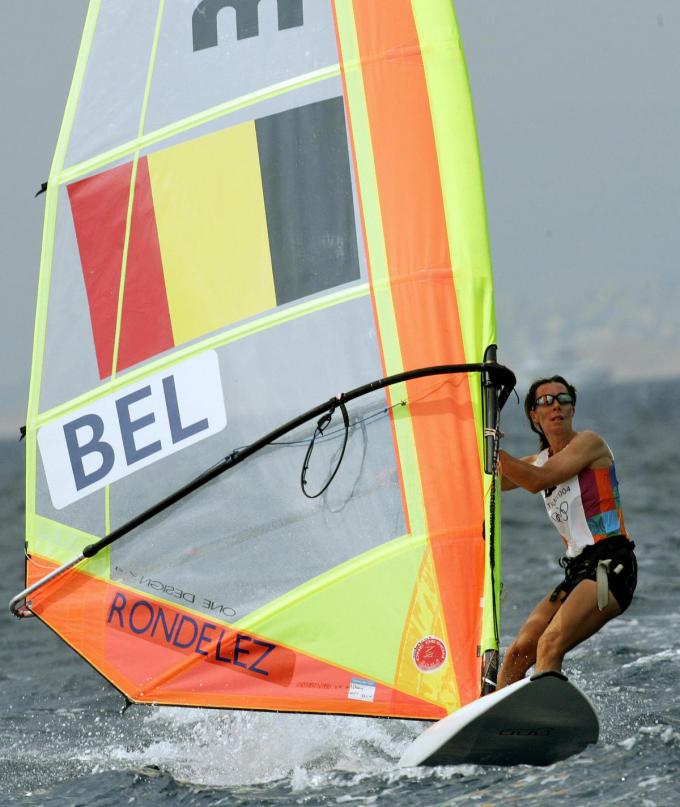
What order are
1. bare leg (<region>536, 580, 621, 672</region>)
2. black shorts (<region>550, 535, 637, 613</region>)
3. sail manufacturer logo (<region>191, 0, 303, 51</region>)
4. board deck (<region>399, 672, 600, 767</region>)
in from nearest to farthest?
board deck (<region>399, 672, 600, 767</region>) → bare leg (<region>536, 580, 621, 672</region>) → black shorts (<region>550, 535, 637, 613</region>) → sail manufacturer logo (<region>191, 0, 303, 51</region>)

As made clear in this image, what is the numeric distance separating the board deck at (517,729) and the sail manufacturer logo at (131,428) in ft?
4.60

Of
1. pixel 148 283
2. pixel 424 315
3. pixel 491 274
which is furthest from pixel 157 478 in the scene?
pixel 491 274

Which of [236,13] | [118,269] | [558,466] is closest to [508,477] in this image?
[558,466]

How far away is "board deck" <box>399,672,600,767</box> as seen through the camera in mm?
4105

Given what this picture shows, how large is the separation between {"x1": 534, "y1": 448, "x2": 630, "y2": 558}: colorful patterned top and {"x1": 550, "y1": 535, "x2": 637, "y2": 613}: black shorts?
30 mm

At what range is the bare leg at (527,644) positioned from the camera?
4.63 metres

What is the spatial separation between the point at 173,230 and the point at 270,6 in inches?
37.2

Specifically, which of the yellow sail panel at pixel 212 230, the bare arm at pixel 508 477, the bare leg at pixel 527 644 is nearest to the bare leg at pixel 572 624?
the bare leg at pixel 527 644

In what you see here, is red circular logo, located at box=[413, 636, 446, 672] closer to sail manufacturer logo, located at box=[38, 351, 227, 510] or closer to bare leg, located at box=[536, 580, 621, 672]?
bare leg, located at box=[536, 580, 621, 672]

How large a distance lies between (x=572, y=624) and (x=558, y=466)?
0.57 metres

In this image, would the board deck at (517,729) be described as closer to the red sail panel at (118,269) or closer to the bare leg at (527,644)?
the bare leg at (527,644)

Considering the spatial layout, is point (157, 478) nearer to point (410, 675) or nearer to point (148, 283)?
point (148, 283)

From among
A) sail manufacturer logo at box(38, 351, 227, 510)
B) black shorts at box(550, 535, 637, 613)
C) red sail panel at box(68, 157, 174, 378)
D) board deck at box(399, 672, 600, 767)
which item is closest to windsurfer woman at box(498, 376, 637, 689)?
black shorts at box(550, 535, 637, 613)

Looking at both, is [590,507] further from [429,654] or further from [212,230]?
[212,230]
